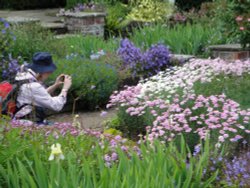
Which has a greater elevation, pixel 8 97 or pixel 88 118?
pixel 8 97

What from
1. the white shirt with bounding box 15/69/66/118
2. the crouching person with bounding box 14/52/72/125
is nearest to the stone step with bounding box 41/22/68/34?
the crouching person with bounding box 14/52/72/125

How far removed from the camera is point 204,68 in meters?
6.04

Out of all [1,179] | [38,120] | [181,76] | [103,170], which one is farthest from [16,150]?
[181,76]

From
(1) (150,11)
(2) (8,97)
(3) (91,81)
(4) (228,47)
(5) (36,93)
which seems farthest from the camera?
(1) (150,11)

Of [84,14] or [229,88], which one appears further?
[84,14]

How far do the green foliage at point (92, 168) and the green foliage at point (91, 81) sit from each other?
2.87 meters

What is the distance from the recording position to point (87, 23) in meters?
11.5

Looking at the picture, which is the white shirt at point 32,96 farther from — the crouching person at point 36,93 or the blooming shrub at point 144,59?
the blooming shrub at point 144,59

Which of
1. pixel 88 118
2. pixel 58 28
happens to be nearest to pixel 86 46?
pixel 88 118

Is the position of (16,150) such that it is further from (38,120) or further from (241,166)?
(38,120)

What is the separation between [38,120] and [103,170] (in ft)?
7.46

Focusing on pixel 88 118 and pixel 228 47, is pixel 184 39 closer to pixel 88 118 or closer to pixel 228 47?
pixel 228 47

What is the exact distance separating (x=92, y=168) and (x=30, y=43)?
4.73 metres

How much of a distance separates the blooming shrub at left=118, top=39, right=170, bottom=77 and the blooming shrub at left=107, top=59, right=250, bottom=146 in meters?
1.73
